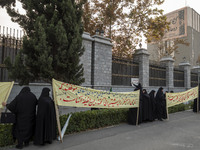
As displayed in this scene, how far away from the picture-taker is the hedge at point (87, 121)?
433 cm

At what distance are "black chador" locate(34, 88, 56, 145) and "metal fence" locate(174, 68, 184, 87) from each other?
762 inches

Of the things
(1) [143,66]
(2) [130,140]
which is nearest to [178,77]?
(1) [143,66]

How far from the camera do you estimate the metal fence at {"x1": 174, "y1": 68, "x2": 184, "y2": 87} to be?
20594 millimetres

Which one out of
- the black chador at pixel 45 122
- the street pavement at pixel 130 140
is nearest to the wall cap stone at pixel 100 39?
the street pavement at pixel 130 140

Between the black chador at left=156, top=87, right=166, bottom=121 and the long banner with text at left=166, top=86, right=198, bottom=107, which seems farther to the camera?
the long banner with text at left=166, top=86, right=198, bottom=107

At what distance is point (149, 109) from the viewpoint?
7703 mm

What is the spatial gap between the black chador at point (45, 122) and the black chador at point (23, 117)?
0.20m

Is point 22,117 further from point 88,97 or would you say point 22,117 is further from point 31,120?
point 88,97

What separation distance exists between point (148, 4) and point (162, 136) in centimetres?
1523

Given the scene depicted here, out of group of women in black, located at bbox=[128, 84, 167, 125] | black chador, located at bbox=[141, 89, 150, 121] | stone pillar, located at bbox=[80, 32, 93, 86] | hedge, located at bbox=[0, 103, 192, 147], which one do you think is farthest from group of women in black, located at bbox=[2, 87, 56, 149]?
stone pillar, located at bbox=[80, 32, 93, 86]

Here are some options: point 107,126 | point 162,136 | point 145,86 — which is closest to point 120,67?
point 145,86

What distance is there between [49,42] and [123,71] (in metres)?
8.60

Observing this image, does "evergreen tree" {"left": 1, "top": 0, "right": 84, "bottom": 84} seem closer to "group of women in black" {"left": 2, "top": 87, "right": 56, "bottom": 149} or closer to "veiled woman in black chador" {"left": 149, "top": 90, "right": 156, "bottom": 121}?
"group of women in black" {"left": 2, "top": 87, "right": 56, "bottom": 149}

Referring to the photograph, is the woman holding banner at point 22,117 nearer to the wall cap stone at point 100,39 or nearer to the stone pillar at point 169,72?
the wall cap stone at point 100,39
